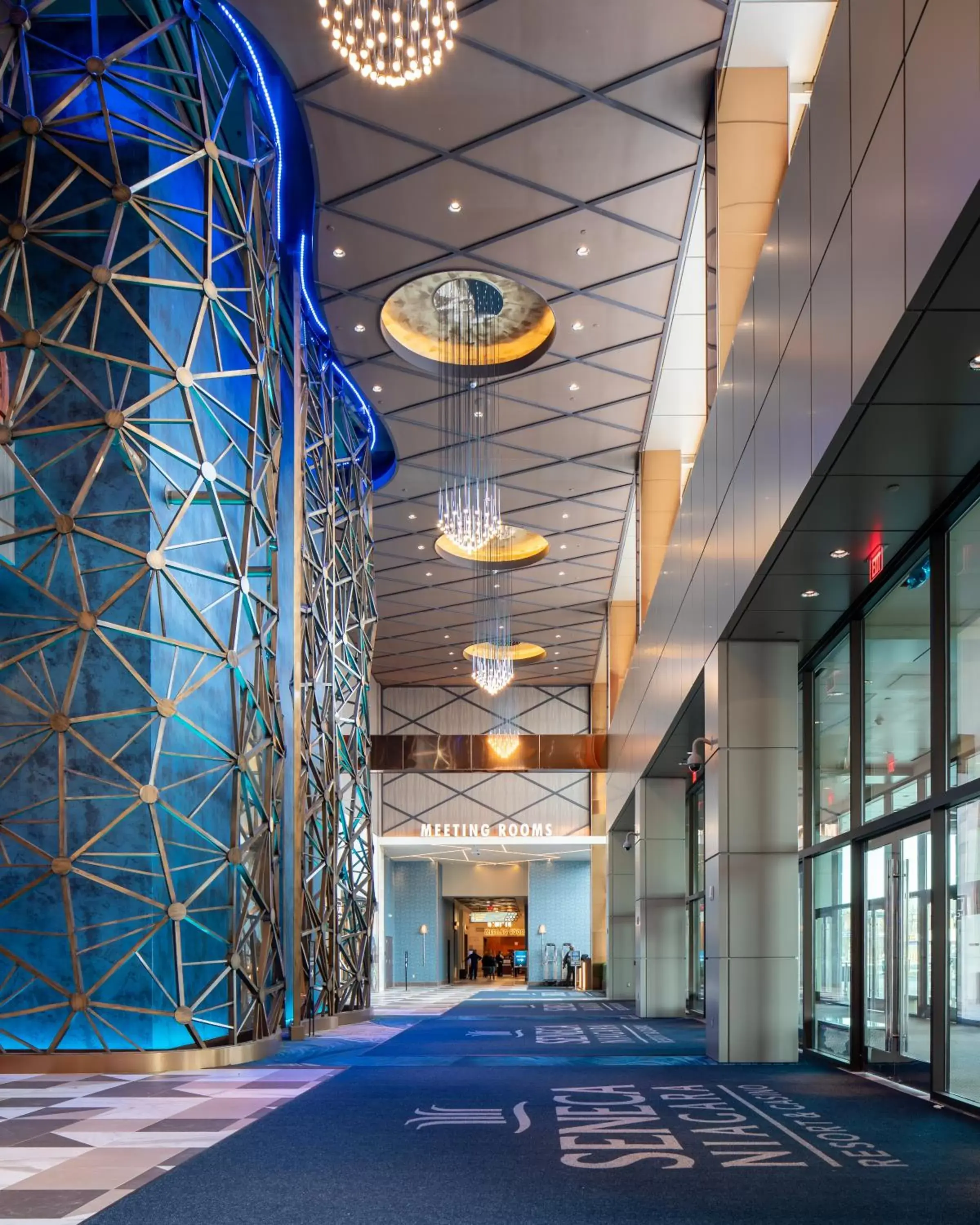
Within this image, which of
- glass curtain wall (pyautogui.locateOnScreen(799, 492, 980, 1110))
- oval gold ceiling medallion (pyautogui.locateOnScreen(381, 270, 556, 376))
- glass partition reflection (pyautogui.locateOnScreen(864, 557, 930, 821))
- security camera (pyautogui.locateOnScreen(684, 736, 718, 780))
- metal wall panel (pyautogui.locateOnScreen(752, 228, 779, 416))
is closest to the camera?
glass curtain wall (pyautogui.locateOnScreen(799, 492, 980, 1110))

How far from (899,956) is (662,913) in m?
10.3

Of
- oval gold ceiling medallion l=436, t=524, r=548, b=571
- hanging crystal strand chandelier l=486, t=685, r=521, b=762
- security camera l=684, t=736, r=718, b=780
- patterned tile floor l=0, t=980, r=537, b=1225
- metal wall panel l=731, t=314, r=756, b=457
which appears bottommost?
patterned tile floor l=0, t=980, r=537, b=1225

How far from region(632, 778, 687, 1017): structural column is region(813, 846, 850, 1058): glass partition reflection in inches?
285

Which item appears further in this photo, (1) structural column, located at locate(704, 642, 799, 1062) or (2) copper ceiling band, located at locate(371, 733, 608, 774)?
(2) copper ceiling band, located at locate(371, 733, 608, 774)

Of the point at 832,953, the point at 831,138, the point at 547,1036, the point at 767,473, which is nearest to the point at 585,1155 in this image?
the point at 767,473

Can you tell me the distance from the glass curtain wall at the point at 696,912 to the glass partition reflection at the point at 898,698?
9.24m

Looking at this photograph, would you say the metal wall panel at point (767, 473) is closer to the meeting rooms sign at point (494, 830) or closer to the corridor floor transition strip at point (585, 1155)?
the corridor floor transition strip at point (585, 1155)

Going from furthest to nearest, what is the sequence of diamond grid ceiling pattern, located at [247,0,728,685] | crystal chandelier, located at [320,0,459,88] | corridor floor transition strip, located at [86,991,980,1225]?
diamond grid ceiling pattern, located at [247,0,728,685], crystal chandelier, located at [320,0,459,88], corridor floor transition strip, located at [86,991,980,1225]

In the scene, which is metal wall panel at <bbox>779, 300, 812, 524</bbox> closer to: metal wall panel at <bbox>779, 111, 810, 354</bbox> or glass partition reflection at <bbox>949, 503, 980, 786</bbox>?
metal wall panel at <bbox>779, 111, 810, 354</bbox>

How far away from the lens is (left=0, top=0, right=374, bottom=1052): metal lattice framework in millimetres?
9375

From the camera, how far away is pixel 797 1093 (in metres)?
8.04

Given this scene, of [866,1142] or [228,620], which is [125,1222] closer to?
[866,1142]

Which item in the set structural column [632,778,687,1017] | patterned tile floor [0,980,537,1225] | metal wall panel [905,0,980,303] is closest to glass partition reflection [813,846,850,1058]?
patterned tile floor [0,980,537,1225]

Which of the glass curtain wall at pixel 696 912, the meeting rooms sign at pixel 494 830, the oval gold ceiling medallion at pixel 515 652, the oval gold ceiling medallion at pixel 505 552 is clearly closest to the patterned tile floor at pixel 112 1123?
the glass curtain wall at pixel 696 912
